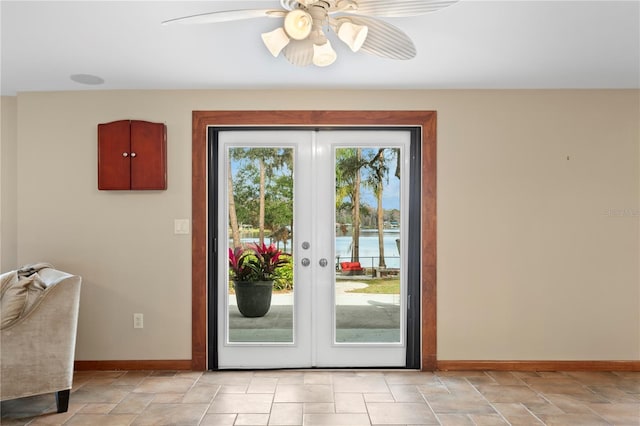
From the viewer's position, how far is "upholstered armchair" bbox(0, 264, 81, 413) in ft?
8.93

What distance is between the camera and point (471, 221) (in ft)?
12.2

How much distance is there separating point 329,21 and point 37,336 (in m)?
2.46

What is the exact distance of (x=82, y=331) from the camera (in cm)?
369

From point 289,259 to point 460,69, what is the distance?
194cm

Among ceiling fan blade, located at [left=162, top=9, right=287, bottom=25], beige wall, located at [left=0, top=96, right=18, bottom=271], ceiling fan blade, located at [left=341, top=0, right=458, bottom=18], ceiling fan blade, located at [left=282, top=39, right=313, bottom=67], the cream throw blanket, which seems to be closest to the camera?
ceiling fan blade, located at [left=341, top=0, right=458, bottom=18]

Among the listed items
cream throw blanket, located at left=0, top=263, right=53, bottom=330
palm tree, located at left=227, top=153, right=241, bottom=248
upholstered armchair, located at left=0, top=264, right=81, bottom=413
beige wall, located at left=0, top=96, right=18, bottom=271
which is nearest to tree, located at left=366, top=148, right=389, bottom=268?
palm tree, located at left=227, top=153, right=241, bottom=248

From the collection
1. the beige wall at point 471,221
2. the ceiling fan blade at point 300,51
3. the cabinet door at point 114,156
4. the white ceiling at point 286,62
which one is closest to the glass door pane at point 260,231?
the beige wall at point 471,221

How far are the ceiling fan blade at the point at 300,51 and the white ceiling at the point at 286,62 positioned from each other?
0.39m

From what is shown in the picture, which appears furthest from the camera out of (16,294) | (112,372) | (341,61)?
(112,372)

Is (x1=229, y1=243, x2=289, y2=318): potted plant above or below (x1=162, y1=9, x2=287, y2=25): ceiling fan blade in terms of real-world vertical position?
below

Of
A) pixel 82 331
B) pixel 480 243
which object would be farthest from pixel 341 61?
pixel 82 331

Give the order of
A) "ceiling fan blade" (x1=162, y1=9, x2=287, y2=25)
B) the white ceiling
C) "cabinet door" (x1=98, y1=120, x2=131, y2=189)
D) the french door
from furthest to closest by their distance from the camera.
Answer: the french door → "cabinet door" (x1=98, y1=120, x2=131, y2=189) → the white ceiling → "ceiling fan blade" (x1=162, y1=9, x2=287, y2=25)

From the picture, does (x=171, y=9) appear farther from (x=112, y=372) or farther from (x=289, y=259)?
(x=112, y=372)

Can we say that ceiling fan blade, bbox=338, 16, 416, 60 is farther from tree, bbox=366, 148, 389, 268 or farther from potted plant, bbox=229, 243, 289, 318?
potted plant, bbox=229, 243, 289, 318
